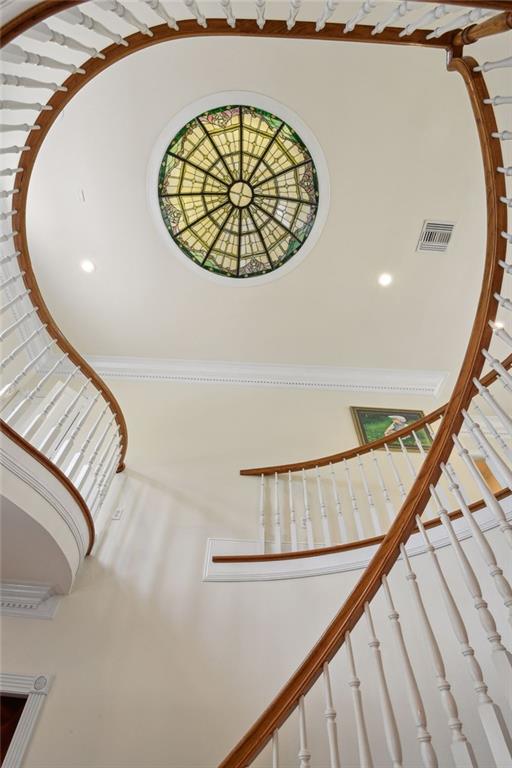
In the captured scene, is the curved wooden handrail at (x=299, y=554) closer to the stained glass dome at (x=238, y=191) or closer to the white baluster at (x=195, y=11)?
the white baluster at (x=195, y=11)

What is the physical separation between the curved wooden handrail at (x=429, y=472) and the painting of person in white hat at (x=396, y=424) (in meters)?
2.65

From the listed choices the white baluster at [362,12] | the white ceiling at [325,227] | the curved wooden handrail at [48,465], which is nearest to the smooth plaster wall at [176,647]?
the curved wooden handrail at [48,465]

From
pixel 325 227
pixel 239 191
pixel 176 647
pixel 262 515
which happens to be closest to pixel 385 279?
pixel 325 227

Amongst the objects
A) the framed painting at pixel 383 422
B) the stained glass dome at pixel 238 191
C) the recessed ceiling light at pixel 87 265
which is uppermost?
the stained glass dome at pixel 238 191

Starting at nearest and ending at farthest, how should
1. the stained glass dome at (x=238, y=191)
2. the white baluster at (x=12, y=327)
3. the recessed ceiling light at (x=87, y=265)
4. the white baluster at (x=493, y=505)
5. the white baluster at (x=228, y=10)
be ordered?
the white baluster at (x=493, y=505)
the white baluster at (x=228, y=10)
the white baluster at (x=12, y=327)
the stained glass dome at (x=238, y=191)
the recessed ceiling light at (x=87, y=265)

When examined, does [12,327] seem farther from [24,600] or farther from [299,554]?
[299,554]

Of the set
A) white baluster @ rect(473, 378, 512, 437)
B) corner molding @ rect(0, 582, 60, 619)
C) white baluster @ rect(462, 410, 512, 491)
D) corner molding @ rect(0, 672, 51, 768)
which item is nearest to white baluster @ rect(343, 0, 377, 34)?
white baluster @ rect(473, 378, 512, 437)

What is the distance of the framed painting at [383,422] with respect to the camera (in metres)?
3.96

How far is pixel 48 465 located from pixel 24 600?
0.96m

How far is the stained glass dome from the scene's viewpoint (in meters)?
3.72

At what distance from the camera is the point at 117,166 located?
12.0 ft

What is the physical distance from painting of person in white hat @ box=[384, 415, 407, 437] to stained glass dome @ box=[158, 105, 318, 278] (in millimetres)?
2055

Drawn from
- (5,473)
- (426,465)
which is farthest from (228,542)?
(426,465)

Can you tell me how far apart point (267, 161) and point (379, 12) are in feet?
4.46
